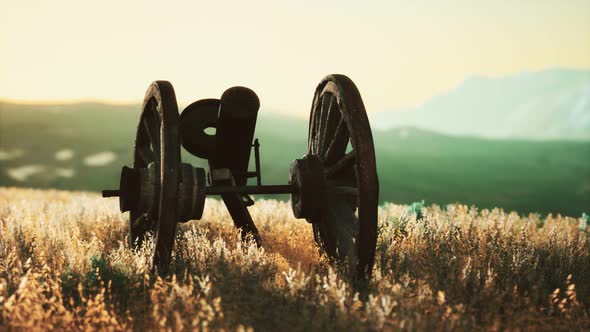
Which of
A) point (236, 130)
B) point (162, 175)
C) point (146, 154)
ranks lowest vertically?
point (162, 175)

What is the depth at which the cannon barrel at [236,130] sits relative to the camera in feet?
17.0

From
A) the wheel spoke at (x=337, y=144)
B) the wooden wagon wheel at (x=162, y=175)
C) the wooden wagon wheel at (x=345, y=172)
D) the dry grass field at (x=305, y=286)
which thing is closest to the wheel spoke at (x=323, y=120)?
the wooden wagon wheel at (x=345, y=172)

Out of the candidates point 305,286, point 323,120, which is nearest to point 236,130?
point 323,120

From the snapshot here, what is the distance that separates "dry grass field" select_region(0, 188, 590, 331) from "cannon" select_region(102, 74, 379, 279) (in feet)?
1.05

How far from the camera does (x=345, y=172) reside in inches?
207

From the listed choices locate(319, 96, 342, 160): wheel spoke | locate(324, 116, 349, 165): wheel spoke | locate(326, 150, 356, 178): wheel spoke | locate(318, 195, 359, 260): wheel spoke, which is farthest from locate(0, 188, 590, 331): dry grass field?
locate(319, 96, 342, 160): wheel spoke

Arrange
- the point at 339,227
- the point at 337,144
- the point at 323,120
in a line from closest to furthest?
the point at 339,227 → the point at 337,144 → the point at 323,120

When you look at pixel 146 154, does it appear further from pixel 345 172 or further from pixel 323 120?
pixel 345 172

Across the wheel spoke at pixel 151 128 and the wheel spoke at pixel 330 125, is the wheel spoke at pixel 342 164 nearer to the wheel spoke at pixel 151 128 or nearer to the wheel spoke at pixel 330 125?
the wheel spoke at pixel 330 125

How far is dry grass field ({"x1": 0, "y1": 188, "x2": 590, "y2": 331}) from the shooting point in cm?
363

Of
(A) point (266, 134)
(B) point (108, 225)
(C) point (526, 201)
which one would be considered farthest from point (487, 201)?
(B) point (108, 225)

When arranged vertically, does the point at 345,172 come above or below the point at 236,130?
below

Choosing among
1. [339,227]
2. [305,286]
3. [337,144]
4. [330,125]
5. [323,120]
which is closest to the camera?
[305,286]

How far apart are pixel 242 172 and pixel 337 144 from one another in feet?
3.84
